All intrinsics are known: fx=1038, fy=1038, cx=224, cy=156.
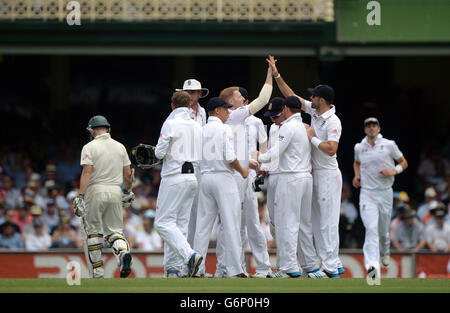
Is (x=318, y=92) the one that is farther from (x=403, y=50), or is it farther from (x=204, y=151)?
(x=403, y=50)

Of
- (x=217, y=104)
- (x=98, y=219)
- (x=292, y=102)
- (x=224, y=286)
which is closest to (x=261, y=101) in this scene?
(x=292, y=102)

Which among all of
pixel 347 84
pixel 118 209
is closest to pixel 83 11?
pixel 347 84

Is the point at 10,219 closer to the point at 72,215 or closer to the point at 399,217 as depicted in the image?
the point at 72,215

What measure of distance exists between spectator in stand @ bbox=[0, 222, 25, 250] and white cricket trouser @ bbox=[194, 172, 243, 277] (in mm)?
7003

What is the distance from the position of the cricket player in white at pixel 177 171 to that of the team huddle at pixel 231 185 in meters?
0.01

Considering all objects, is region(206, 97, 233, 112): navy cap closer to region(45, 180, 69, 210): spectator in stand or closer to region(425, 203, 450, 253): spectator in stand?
region(425, 203, 450, 253): spectator in stand

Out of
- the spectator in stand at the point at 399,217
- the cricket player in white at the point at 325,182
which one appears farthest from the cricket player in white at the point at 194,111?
the spectator in stand at the point at 399,217

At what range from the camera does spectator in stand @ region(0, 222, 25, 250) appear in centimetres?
1914

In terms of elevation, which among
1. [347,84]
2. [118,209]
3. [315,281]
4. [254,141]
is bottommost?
[315,281]

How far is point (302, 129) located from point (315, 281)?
213 centimetres

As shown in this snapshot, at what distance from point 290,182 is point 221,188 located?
907 millimetres

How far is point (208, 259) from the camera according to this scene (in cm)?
1769

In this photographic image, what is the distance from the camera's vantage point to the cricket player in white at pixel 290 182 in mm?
13023

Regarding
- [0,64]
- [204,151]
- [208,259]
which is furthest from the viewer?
[0,64]
